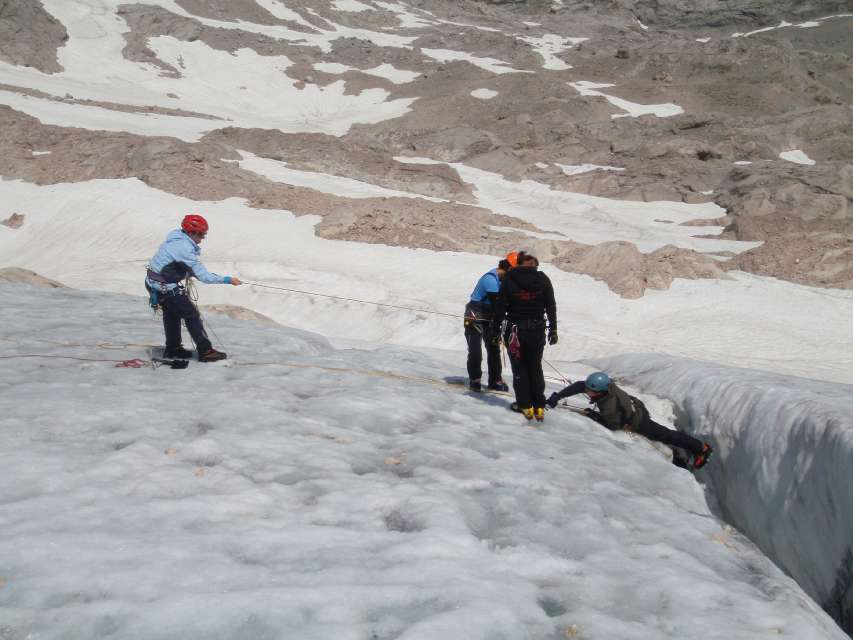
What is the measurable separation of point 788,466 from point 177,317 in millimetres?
6801

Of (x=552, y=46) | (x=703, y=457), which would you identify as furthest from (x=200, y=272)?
(x=552, y=46)

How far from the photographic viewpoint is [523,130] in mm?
49688

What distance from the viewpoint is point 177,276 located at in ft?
23.3

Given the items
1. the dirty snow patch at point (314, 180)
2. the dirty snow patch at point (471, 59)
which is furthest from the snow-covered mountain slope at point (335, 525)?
the dirty snow patch at point (471, 59)

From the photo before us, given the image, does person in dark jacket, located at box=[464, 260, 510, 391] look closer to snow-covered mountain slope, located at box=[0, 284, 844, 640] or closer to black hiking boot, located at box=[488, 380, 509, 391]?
black hiking boot, located at box=[488, 380, 509, 391]

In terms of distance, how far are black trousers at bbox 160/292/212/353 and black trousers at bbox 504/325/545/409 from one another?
12.5ft

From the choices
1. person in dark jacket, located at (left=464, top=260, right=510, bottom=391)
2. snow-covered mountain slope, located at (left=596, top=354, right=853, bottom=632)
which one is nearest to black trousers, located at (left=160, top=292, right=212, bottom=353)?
person in dark jacket, located at (left=464, top=260, right=510, bottom=391)

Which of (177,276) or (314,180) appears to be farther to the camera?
(314,180)

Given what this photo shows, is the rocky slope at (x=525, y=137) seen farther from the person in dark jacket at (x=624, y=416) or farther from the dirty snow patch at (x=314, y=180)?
the person in dark jacket at (x=624, y=416)

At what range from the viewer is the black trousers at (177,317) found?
23.7 feet

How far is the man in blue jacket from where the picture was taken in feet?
23.0

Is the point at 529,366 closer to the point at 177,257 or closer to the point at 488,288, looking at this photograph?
the point at 488,288

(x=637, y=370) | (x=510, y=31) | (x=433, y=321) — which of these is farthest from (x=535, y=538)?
(x=510, y=31)

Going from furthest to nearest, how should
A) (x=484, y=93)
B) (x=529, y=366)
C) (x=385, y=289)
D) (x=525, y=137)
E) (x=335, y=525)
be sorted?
(x=484, y=93), (x=525, y=137), (x=385, y=289), (x=529, y=366), (x=335, y=525)
